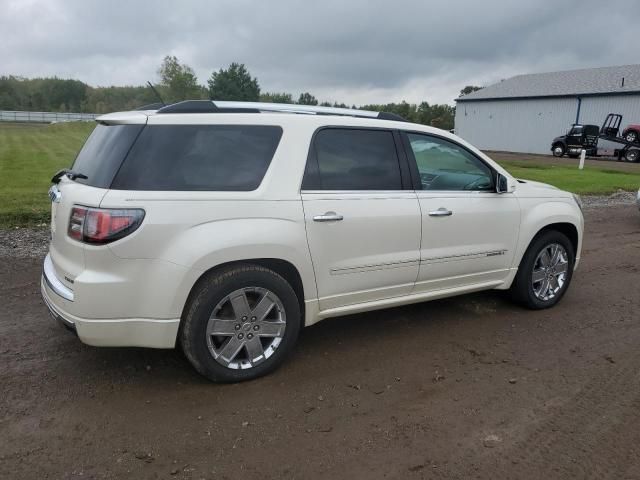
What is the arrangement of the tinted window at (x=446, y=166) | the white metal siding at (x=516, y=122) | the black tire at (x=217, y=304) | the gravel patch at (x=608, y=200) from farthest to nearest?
the white metal siding at (x=516, y=122), the gravel patch at (x=608, y=200), the tinted window at (x=446, y=166), the black tire at (x=217, y=304)

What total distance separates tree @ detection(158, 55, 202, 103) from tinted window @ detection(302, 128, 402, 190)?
174 feet

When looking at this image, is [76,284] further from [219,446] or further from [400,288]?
[400,288]

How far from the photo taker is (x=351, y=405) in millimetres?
3354

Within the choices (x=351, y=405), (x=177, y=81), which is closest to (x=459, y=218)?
(x=351, y=405)

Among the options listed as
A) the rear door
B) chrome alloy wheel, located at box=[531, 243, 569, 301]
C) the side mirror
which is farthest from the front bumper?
chrome alloy wheel, located at box=[531, 243, 569, 301]

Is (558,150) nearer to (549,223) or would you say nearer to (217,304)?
(549,223)

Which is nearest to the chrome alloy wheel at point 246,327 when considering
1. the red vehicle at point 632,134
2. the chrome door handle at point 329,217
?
the chrome door handle at point 329,217

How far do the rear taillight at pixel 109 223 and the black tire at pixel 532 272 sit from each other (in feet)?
11.5

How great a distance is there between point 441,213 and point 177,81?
182 ft

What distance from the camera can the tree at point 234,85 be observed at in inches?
2256

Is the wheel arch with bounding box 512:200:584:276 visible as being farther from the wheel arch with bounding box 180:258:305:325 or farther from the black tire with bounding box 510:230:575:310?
the wheel arch with bounding box 180:258:305:325

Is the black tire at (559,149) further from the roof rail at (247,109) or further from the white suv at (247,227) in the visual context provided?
the roof rail at (247,109)

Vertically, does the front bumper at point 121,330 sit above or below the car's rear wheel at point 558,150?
above

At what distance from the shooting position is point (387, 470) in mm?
2744
